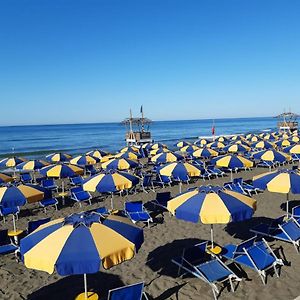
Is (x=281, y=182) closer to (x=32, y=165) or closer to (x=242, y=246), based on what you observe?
(x=242, y=246)

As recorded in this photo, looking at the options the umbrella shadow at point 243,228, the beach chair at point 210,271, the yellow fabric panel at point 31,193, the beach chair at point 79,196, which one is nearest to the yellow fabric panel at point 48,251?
the beach chair at point 210,271

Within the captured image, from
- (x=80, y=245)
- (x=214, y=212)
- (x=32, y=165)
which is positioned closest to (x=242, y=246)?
(x=214, y=212)

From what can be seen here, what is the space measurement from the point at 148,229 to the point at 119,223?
474 centimetres

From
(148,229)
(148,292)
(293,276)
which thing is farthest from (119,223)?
(148,229)

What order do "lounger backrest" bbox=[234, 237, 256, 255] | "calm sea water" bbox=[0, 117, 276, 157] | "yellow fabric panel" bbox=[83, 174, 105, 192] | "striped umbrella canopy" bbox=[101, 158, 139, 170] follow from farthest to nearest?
"calm sea water" bbox=[0, 117, 276, 157] < "striped umbrella canopy" bbox=[101, 158, 139, 170] < "yellow fabric panel" bbox=[83, 174, 105, 192] < "lounger backrest" bbox=[234, 237, 256, 255]

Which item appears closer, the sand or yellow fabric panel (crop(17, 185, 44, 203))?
the sand

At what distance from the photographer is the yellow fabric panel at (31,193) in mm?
7992

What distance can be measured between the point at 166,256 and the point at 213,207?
2.39m

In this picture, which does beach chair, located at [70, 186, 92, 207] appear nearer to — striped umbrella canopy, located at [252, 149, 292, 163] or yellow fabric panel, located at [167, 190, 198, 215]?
yellow fabric panel, located at [167, 190, 198, 215]

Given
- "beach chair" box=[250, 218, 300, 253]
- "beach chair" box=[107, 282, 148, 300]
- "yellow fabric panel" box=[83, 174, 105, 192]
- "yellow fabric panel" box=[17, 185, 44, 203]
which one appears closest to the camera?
"beach chair" box=[107, 282, 148, 300]

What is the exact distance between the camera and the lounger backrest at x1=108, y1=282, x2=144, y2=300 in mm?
4734

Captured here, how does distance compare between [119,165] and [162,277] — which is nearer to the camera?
[162,277]

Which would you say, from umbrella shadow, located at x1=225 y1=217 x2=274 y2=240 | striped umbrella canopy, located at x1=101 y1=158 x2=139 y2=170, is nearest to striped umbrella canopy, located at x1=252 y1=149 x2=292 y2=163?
umbrella shadow, located at x1=225 y1=217 x2=274 y2=240

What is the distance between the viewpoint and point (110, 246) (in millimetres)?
4383
